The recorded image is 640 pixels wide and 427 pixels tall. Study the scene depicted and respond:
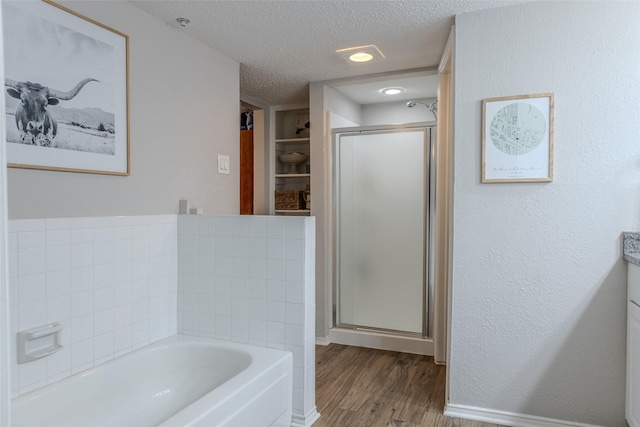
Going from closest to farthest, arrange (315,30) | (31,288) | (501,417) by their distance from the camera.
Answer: (31,288) < (501,417) < (315,30)

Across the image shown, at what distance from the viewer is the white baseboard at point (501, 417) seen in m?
2.15

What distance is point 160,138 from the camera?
2.31 metres

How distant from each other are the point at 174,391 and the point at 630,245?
7.68 ft

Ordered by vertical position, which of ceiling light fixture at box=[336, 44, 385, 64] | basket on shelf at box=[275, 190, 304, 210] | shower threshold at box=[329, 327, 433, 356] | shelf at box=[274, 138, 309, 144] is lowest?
shower threshold at box=[329, 327, 433, 356]

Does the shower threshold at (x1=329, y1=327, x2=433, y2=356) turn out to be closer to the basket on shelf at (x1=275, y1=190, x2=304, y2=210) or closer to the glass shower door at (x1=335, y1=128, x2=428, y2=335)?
the glass shower door at (x1=335, y1=128, x2=428, y2=335)

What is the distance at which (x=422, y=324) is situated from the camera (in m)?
3.33

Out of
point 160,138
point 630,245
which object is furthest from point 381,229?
point 160,138

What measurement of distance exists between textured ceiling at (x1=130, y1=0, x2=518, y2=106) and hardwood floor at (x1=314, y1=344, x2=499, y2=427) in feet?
7.15

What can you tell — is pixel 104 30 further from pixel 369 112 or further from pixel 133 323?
pixel 369 112

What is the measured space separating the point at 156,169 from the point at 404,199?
1.90 metres

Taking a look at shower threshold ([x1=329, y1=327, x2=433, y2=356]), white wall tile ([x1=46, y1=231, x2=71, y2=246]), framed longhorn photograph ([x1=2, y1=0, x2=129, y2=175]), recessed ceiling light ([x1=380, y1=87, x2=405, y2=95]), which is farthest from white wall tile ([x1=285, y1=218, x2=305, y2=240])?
recessed ceiling light ([x1=380, y1=87, x2=405, y2=95])

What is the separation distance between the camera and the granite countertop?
1977 millimetres

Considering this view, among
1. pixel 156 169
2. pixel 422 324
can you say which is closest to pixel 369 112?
pixel 422 324

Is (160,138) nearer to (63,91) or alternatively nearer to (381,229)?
(63,91)
